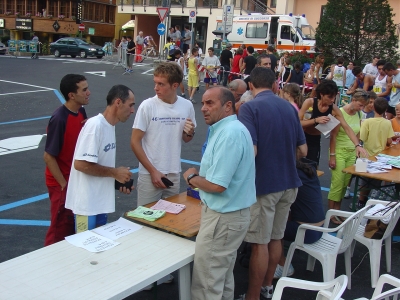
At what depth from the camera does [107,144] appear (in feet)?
11.3

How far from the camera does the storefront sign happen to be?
4769cm

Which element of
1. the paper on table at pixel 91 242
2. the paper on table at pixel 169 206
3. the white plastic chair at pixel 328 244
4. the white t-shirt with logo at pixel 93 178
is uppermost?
the white t-shirt with logo at pixel 93 178

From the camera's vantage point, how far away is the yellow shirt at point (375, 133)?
623 cm

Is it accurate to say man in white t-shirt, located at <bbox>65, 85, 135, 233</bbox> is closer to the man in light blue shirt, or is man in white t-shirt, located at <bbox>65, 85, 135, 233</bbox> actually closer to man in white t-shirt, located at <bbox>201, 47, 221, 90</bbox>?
the man in light blue shirt

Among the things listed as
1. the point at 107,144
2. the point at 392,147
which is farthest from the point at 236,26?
the point at 107,144

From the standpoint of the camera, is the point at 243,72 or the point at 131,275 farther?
the point at 243,72

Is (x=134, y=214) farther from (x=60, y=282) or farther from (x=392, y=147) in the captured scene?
(x=392, y=147)

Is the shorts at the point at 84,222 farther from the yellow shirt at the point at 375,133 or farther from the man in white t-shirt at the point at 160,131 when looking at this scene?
the yellow shirt at the point at 375,133

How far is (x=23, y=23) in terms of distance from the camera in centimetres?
4781

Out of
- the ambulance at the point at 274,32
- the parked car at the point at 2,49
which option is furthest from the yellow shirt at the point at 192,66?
the parked car at the point at 2,49

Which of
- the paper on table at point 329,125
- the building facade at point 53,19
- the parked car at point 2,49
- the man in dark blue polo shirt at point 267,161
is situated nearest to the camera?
the man in dark blue polo shirt at point 267,161

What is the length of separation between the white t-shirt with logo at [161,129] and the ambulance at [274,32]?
20.4 m

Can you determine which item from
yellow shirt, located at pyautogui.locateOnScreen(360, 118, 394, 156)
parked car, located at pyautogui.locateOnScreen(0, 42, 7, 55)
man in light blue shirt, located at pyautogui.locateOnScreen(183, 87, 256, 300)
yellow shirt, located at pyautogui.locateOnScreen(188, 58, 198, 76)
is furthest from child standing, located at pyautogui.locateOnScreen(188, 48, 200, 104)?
parked car, located at pyautogui.locateOnScreen(0, 42, 7, 55)

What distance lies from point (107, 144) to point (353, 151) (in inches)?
135
